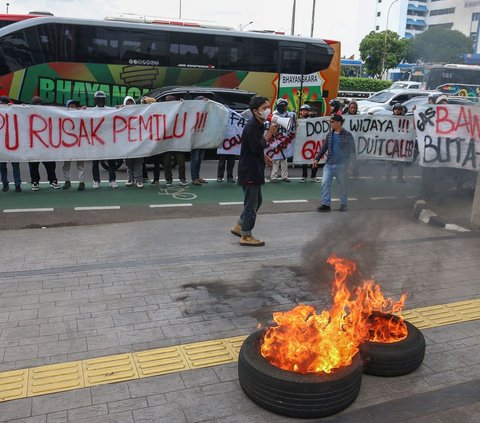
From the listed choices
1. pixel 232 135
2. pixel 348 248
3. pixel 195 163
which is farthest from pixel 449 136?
pixel 195 163

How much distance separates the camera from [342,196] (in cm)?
921

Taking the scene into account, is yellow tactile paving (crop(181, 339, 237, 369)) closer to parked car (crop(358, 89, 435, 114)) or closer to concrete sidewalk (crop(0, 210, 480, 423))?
concrete sidewalk (crop(0, 210, 480, 423))

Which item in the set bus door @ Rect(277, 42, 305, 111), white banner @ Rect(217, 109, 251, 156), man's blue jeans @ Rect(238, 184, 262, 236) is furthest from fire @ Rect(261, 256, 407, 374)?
bus door @ Rect(277, 42, 305, 111)

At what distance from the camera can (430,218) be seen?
8406mm

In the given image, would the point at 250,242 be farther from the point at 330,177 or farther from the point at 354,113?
the point at 354,113

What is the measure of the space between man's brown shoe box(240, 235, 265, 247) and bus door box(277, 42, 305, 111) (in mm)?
11207

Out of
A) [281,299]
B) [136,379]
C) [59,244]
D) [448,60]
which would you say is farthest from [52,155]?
[448,60]

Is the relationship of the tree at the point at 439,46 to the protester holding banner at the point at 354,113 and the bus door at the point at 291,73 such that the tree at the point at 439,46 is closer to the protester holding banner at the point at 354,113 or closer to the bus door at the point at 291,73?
the protester holding banner at the point at 354,113

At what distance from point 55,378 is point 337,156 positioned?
645 cm

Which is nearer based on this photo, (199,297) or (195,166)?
(199,297)

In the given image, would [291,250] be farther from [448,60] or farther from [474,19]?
[474,19]

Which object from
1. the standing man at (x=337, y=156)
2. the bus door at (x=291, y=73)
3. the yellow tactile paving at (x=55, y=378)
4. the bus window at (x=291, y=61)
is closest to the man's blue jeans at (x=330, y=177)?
the standing man at (x=337, y=156)

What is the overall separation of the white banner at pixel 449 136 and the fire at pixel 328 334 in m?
6.15

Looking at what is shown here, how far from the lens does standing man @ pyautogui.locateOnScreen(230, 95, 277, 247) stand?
6.47 meters
